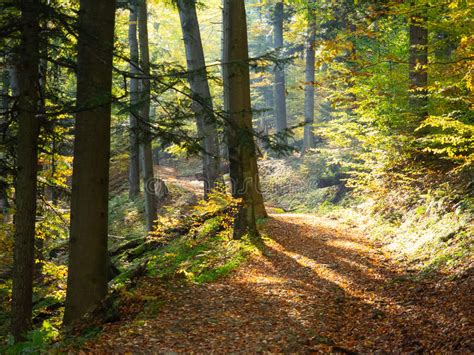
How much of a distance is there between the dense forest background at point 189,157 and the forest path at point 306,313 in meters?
0.13

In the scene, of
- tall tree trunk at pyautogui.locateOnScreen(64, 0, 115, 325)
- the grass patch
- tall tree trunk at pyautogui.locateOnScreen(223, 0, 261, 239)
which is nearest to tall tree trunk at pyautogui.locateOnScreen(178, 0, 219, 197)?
the grass patch

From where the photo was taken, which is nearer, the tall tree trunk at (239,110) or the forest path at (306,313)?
the forest path at (306,313)

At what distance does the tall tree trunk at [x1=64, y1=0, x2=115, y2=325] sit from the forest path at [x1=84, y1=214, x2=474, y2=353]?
3.04ft

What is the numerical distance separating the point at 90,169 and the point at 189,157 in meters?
5.28

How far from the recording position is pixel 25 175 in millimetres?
6340

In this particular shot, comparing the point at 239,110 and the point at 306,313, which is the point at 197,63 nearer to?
the point at 239,110

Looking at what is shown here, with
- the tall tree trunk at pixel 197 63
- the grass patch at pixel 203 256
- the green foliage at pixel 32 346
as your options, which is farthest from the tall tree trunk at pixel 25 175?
the tall tree trunk at pixel 197 63

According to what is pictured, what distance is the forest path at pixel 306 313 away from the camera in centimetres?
536

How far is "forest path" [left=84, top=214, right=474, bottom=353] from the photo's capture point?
5.36 meters

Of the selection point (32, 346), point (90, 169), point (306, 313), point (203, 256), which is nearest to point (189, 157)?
point (203, 256)

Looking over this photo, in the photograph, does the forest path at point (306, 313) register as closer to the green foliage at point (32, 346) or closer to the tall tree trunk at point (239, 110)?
the green foliage at point (32, 346)

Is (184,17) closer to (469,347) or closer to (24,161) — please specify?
(24,161)

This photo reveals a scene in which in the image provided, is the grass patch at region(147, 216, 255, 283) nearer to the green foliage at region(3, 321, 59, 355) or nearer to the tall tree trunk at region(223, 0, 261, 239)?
the tall tree trunk at region(223, 0, 261, 239)

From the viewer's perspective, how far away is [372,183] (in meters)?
13.2
